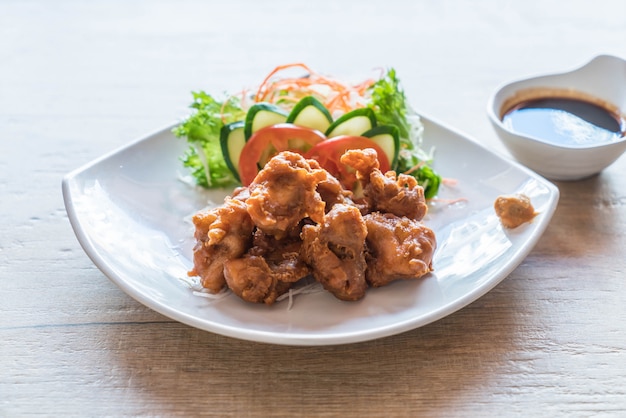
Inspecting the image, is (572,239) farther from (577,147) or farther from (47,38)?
(47,38)

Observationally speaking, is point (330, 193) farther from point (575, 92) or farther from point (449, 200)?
point (575, 92)

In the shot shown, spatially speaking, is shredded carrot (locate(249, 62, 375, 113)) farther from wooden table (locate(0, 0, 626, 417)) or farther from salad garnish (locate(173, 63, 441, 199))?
wooden table (locate(0, 0, 626, 417))

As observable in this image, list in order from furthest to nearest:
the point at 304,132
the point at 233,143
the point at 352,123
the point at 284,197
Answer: the point at 233,143 < the point at 352,123 < the point at 304,132 < the point at 284,197

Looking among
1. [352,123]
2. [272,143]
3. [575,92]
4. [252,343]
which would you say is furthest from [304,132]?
[575,92]

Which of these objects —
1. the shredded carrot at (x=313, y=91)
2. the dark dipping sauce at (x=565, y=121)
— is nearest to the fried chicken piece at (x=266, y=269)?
the shredded carrot at (x=313, y=91)

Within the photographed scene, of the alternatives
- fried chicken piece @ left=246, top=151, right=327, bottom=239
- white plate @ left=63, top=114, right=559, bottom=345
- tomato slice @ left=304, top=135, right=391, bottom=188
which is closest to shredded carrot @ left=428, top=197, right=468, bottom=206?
white plate @ left=63, top=114, right=559, bottom=345

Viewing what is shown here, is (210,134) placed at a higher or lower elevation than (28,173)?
higher

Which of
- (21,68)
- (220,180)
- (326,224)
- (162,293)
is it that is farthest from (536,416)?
(21,68)
